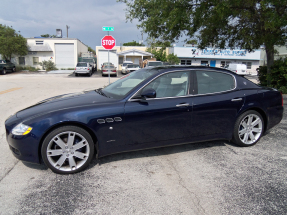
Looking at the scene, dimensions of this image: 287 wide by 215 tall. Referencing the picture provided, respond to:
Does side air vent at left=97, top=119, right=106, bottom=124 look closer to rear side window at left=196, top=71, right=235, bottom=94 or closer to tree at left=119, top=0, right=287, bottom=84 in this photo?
rear side window at left=196, top=71, right=235, bottom=94

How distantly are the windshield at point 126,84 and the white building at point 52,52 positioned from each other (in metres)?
35.9

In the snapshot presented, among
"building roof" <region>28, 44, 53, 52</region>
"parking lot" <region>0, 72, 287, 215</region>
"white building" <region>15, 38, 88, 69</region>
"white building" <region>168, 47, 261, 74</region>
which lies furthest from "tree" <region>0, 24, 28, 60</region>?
"parking lot" <region>0, 72, 287, 215</region>

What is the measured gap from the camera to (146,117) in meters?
3.57

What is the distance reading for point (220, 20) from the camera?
9477mm

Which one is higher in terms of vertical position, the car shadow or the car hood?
the car hood

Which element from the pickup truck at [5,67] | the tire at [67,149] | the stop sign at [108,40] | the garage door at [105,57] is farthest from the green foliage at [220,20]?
the garage door at [105,57]

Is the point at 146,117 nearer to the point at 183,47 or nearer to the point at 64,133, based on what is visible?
the point at 64,133

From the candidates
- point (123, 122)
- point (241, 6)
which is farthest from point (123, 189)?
point (241, 6)

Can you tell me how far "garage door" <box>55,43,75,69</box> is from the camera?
3756cm

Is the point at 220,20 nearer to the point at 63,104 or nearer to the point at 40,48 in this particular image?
the point at 63,104

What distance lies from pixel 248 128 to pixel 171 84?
180 centimetres

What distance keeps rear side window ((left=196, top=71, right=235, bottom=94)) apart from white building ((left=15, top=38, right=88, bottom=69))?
36688mm

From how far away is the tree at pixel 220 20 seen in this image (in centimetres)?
775

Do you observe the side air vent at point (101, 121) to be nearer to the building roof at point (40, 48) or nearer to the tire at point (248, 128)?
the tire at point (248, 128)
